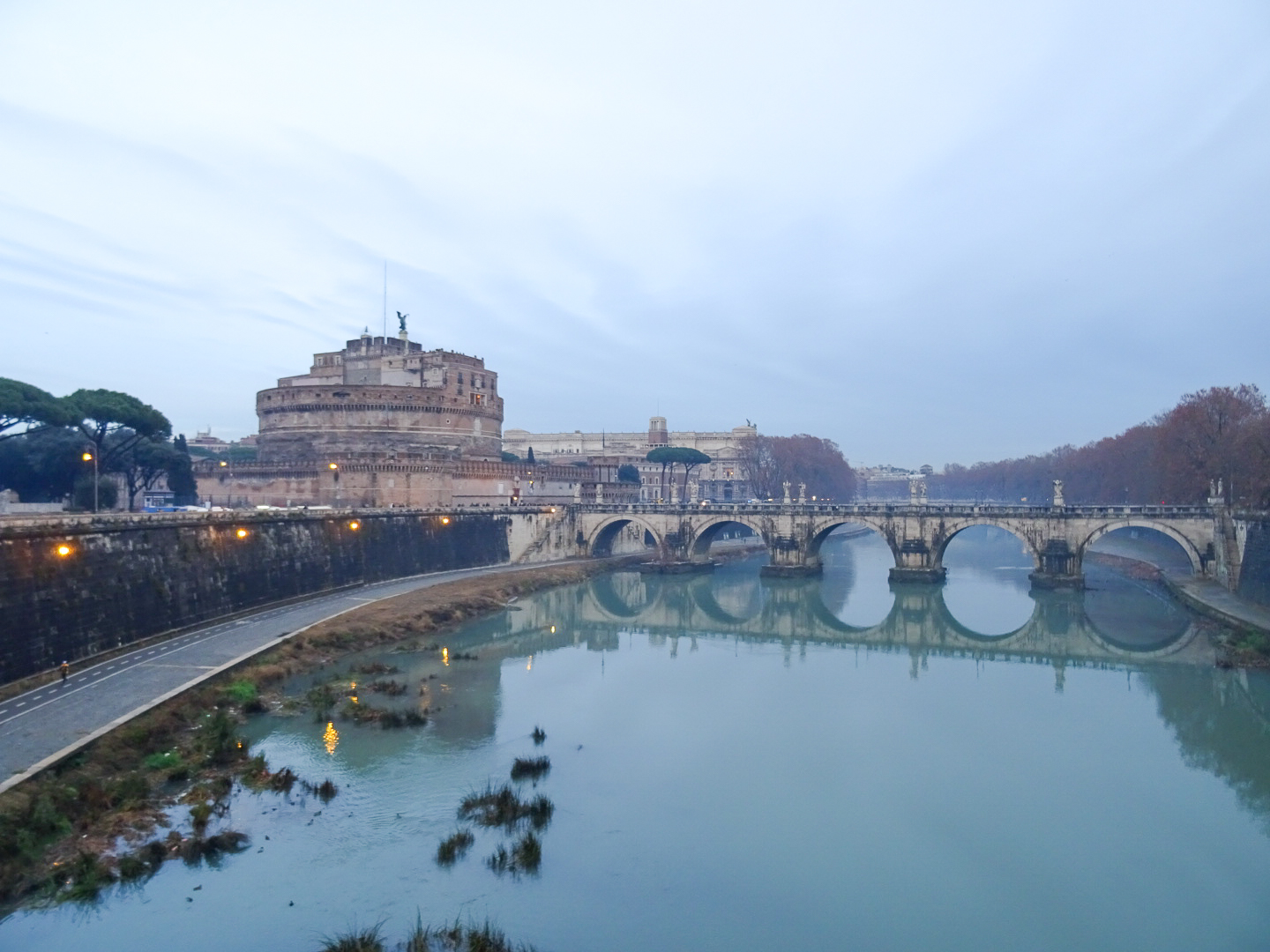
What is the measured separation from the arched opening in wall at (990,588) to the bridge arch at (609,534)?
12.7 m

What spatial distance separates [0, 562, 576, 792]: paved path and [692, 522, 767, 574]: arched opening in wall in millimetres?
20956

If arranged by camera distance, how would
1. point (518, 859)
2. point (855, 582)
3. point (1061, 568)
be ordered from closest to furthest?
point (518, 859) → point (1061, 568) → point (855, 582)

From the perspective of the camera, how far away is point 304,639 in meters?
20.5

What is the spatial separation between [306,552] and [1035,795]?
20.7 meters

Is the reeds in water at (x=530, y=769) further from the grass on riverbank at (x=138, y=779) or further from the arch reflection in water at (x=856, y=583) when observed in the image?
the arch reflection in water at (x=856, y=583)

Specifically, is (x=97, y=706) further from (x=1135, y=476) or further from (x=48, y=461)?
(x=1135, y=476)

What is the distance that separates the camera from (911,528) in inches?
1428

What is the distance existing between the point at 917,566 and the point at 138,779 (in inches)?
1178

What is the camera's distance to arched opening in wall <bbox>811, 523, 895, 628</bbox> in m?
30.8

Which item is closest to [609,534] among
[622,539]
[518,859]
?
[622,539]

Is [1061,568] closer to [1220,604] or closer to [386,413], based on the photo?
[1220,604]

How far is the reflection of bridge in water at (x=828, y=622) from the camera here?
80.0 ft

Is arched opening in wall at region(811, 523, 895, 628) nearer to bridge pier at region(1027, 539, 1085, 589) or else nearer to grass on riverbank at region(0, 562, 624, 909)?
bridge pier at region(1027, 539, 1085, 589)

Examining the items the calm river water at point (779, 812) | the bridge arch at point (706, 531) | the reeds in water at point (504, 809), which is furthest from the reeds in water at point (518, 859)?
the bridge arch at point (706, 531)
